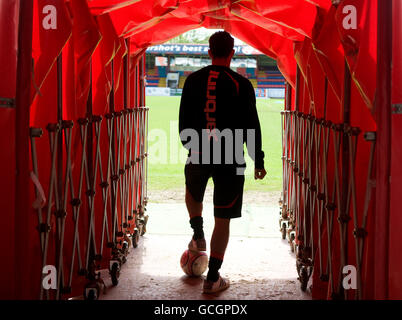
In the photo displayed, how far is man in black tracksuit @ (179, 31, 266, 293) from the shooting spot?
11.6 feet

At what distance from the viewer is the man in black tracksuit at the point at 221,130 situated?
11.6 feet

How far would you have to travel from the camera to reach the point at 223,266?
454cm

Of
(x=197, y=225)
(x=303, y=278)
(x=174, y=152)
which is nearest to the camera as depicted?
(x=303, y=278)

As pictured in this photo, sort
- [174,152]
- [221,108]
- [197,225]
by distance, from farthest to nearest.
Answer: [174,152] < [197,225] < [221,108]

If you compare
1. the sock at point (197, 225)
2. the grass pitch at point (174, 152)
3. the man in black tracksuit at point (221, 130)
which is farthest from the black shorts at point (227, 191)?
the grass pitch at point (174, 152)

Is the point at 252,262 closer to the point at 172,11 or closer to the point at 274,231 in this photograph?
the point at 274,231

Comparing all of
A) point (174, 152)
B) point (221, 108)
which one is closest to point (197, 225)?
point (221, 108)

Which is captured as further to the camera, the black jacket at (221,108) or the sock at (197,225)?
the sock at (197,225)

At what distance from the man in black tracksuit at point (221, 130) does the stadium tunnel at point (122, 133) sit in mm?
444


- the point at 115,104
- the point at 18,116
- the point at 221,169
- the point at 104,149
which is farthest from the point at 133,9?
the point at 18,116

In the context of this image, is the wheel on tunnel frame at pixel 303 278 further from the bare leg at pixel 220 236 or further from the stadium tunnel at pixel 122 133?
the bare leg at pixel 220 236

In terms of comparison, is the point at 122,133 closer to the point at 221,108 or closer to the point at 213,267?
the point at 221,108

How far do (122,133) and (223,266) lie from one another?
4.94 feet

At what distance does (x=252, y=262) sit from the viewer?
4727mm
